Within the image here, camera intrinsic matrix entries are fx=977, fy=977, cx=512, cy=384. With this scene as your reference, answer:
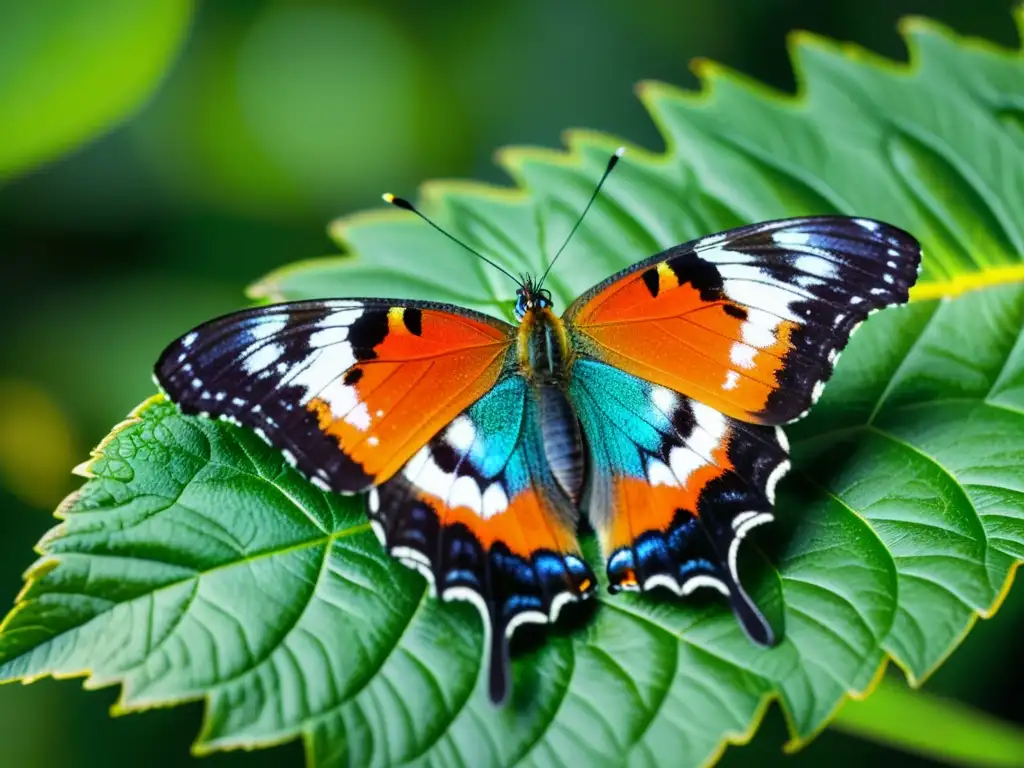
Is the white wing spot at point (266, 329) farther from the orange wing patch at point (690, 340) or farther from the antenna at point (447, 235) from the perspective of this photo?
the orange wing patch at point (690, 340)

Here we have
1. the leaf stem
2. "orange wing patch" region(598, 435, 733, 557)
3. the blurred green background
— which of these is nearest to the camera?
"orange wing patch" region(598, 435, 733, 557)

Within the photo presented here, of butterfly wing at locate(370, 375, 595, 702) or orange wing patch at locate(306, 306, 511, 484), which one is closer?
butterfly wing at locate(370, 375, 595, 702)

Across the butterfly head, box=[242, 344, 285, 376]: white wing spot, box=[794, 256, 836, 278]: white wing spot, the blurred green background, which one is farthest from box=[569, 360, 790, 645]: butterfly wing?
the blurred green background

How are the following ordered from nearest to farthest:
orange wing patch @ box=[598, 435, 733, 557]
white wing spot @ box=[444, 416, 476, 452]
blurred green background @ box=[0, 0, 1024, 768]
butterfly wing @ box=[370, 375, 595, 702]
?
butterfly wing @ box=[370, 375, 595, 702] → orange wing patch @ box=[598, 435, 733, 557] → white wing spot @ box=[444, 416, 476, 452] → blurred green background @ box=[0, 0, 1024, 768]

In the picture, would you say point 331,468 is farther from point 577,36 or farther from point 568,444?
point 577,36

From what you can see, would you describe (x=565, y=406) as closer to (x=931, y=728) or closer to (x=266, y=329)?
(x=266, y=329)

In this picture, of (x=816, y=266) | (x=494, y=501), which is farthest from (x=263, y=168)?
(x=816, y=266)

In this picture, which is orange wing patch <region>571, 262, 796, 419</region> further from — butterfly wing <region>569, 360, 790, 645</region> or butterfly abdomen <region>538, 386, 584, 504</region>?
butterfly abdomen <region>538, 386, 584, 504</region>

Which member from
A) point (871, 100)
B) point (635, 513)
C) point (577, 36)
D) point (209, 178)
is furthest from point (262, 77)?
point (635, 513)
